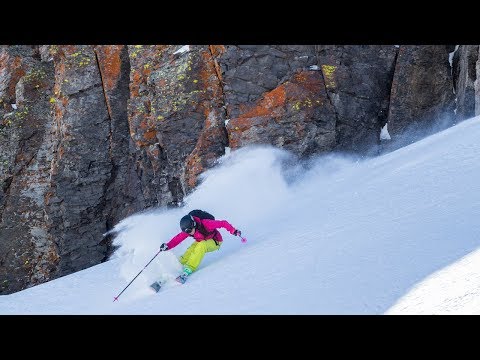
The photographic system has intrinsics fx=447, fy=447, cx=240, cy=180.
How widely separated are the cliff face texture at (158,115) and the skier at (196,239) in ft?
18.7

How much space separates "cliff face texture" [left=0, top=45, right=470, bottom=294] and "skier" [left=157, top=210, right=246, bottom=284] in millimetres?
5690

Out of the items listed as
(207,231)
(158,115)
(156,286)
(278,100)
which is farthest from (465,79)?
(156,286)

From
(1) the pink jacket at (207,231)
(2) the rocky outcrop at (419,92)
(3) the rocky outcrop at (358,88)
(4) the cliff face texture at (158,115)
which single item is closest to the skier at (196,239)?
(1) the pink jacket at (207,231)

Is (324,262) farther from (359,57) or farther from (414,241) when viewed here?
(359,57)

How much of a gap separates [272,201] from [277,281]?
6.94m

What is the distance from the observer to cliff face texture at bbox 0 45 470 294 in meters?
14.3

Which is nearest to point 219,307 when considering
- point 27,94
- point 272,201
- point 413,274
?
point 413,274

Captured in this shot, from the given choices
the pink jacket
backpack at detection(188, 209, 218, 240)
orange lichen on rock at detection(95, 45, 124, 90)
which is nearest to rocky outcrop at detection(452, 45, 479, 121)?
the pink jacket

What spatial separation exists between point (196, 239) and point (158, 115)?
756cm

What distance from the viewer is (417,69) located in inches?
570

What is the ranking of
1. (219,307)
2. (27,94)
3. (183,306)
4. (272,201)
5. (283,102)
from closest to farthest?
(219,307)
(183,306)
(272,201)
(283,102)
(27,94)

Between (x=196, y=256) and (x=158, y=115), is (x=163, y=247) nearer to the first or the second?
(x=196, y=256)

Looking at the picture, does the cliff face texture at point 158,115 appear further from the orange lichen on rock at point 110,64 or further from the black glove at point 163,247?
the black glove at point 163,247

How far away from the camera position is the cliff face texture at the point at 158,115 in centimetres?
1431
